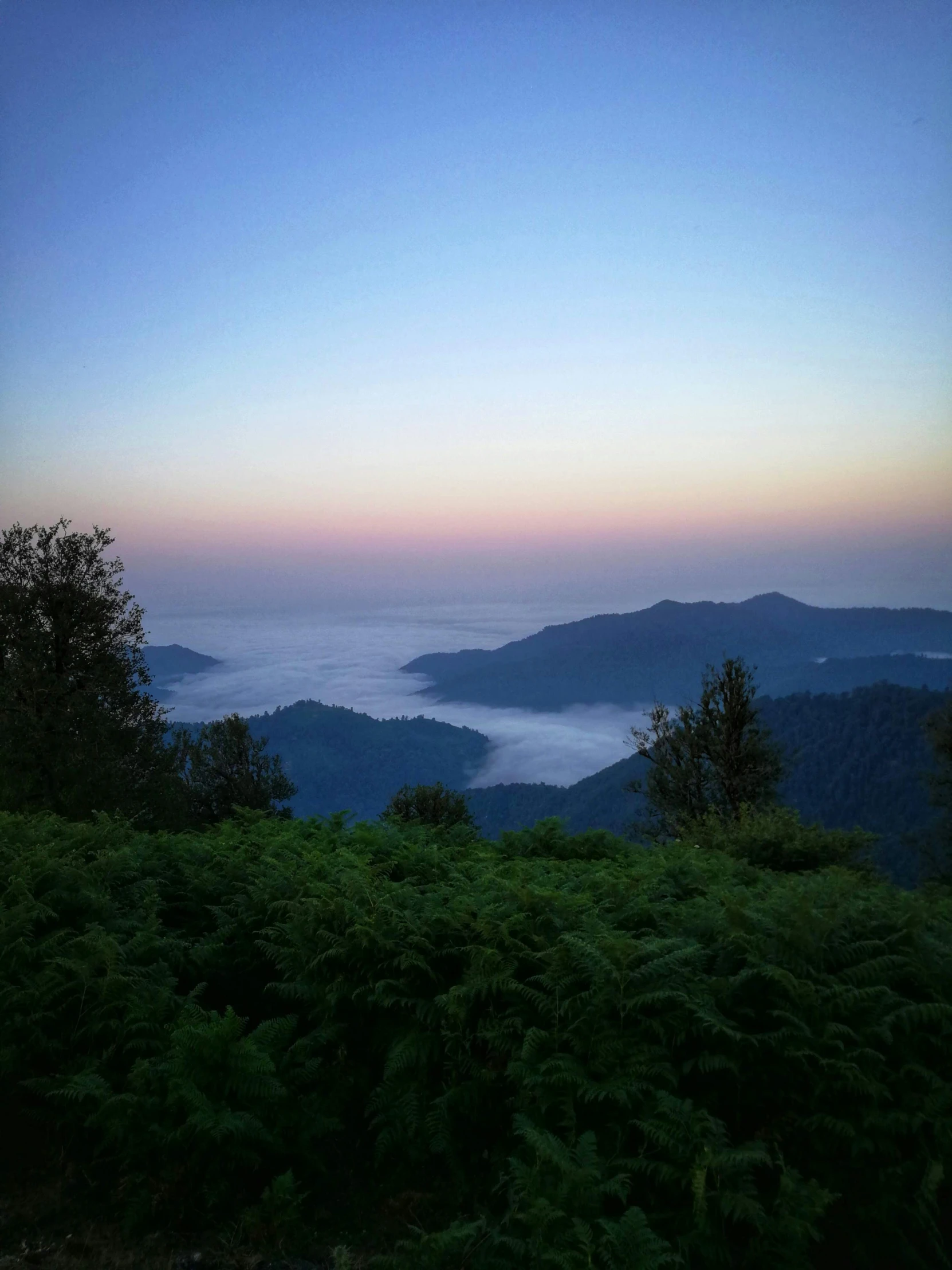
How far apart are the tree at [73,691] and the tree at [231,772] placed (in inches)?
525

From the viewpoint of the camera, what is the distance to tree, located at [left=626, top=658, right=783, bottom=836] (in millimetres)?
29703

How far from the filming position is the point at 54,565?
74.3 feet

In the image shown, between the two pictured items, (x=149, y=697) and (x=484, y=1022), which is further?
(x=149, y=697)

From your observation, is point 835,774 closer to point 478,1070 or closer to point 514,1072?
point 478,1070

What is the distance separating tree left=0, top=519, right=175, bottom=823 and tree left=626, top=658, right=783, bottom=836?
18.5 metres

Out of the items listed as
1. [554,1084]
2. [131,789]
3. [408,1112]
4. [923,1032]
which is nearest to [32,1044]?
[408,1112]

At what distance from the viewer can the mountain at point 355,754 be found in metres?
143

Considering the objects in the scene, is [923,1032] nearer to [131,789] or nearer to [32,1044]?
[32,1044]

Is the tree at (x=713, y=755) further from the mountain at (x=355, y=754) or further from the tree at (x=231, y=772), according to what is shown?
the mountain at (x=355, y=754)

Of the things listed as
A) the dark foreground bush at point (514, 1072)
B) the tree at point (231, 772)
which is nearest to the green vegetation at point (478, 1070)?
the dark foreground bush at point (514, 1072)

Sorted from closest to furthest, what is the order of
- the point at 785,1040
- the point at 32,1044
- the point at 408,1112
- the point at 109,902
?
1. the point at 785,1040
2. the point at 408,1112
3. the point at 32,1044
4. the point at 109,902

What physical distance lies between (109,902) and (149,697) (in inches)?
751

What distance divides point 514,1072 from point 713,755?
91.7ft

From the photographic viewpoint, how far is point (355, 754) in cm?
15850
